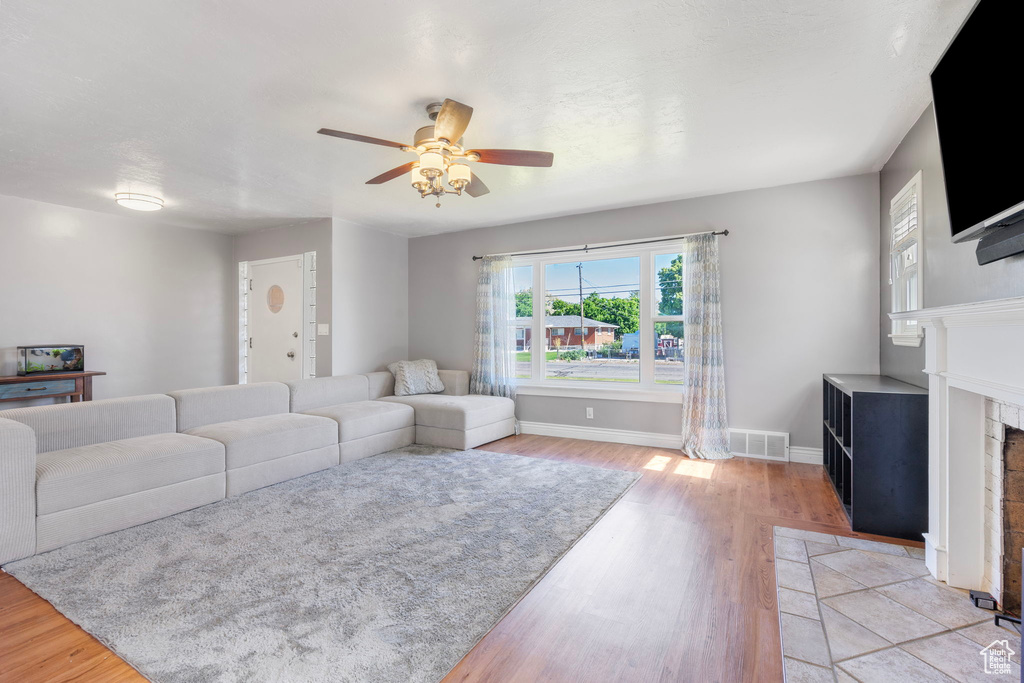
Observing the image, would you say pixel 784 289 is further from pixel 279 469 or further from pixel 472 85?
pixel 279 469

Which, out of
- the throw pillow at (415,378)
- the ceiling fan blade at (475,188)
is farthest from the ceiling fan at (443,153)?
the throw pillow at (415,378)

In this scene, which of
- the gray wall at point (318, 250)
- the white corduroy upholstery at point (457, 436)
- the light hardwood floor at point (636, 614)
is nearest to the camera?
the light hardwood floor at point (636, 614)

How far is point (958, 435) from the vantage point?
204 cm

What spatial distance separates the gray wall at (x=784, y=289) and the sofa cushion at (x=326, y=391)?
2519 millimetres

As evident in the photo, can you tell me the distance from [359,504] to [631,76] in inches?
117

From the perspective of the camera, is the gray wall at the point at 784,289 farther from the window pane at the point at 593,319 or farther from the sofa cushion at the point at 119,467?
the sofa cushion at the point at 119,467

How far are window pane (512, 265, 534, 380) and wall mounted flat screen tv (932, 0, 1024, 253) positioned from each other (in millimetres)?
3850

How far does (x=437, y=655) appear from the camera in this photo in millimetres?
1586

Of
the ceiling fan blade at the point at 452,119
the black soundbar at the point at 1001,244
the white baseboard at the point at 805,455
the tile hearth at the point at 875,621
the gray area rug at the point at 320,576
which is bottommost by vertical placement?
the tile hearth at the point at 875,621

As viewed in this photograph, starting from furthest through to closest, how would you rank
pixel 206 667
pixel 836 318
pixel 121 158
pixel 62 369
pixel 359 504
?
pixel 62 369, pixel 836 318, pixel 121 158, pixel 359 504, pixel 206 667

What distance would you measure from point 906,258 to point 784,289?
97 cm

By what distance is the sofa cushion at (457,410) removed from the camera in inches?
179

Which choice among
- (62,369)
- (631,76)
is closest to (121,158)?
(62,369)

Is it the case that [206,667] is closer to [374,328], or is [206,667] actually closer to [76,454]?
[76,454]
